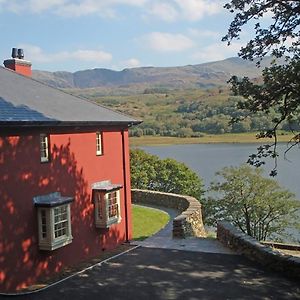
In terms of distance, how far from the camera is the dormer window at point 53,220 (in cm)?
1195

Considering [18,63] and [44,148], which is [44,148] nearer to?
[44,148]

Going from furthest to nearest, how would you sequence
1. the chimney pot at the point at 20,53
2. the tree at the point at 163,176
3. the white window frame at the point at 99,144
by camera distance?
the tree at the point at 163,176 → the chimney pot at the point at 20,53 → the white window frame at the point at 99,144

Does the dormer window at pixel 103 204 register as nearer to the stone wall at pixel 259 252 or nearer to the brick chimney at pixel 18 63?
the stone wall at pixel 259 252

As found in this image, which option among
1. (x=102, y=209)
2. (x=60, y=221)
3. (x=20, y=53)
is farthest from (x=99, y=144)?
(x=20, y=53)

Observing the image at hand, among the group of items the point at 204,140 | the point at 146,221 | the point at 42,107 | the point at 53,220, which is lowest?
the point at 146,221

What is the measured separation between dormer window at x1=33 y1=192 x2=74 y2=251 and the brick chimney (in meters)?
6.95

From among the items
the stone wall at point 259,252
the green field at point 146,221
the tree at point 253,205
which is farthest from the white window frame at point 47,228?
the tree at point 253,205

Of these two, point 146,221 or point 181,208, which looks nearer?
point 146,221

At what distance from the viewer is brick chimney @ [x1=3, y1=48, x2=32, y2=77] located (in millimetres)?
17469

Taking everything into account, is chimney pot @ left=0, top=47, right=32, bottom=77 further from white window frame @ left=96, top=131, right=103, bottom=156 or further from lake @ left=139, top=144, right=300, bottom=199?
lake @ left=139, top=144, right=300, bottom=199

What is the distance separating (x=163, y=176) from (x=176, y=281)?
21.6 meters

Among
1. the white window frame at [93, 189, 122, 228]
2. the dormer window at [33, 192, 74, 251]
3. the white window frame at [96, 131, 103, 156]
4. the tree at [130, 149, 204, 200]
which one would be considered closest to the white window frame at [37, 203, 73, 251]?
the dormer window at [33, 192, 74, 251]

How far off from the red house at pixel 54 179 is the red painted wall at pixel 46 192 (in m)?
0.02

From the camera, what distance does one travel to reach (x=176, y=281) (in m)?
11.5
